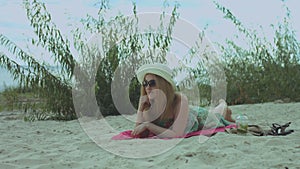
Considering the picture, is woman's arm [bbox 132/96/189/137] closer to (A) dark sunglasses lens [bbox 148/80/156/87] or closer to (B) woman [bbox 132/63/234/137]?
(B) woman [bbox 132/63/234/137]

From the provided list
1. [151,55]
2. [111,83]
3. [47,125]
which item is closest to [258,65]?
[151,55]

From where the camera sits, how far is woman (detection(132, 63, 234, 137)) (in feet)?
12.2

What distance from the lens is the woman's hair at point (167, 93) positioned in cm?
378

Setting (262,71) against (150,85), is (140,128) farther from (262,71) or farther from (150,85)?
(262,71)

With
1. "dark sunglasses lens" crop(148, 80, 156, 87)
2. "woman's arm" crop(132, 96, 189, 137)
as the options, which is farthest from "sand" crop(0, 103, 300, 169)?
"dark sunglasses lens" crop(148, 80, 156, 87)

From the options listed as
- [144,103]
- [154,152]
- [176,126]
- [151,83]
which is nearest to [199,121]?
[176,126]

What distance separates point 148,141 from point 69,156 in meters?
0.70

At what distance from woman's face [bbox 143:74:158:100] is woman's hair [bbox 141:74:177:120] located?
30 mm

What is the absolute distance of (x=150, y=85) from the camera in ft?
12.4

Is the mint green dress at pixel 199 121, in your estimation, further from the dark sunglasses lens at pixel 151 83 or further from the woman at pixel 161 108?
the dark sunglasses lens at pixel 151 83

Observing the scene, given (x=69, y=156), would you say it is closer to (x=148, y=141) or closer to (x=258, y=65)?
(x=148, y=141)

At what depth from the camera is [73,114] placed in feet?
21.8

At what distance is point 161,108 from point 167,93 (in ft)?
0.52

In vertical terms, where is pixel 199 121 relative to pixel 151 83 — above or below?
below
